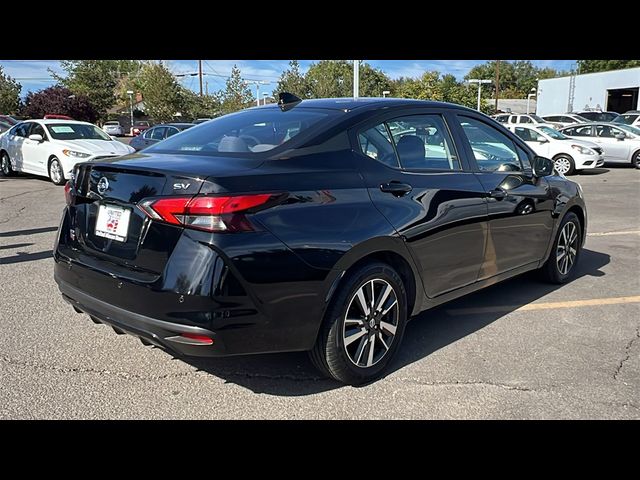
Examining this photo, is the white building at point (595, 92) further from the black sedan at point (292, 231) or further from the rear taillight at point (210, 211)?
the rear taillight at point (210, 211)

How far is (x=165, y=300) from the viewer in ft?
8.84

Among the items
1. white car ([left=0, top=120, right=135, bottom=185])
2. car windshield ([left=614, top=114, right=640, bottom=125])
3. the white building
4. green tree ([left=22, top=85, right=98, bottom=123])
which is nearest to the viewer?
white car ([left=0, top=120, right=135, bottom=185])

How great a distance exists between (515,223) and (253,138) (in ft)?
7.42

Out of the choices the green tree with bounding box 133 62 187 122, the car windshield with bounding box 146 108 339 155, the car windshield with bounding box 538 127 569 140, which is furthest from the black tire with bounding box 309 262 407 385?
the green tree with bounding box 133 62 187 122

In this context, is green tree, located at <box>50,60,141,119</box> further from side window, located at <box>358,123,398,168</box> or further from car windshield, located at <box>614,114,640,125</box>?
side window, located at <box>358,123,398,168</box>

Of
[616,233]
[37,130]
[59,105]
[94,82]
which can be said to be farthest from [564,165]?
[94,82]

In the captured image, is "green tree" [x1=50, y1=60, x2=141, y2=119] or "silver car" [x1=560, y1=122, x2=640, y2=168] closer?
"silver car" [x1=560, y1=122, x2=640, y2=168]

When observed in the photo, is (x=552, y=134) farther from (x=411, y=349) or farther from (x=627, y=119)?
(x=411, y=349)

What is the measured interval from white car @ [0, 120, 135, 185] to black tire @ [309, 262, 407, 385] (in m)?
10.2

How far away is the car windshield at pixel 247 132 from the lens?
3.32 meters

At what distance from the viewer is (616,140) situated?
18562mm

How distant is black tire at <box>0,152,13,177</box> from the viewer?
1449cm

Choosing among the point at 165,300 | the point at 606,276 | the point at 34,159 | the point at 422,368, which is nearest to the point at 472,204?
the point at 422,368
